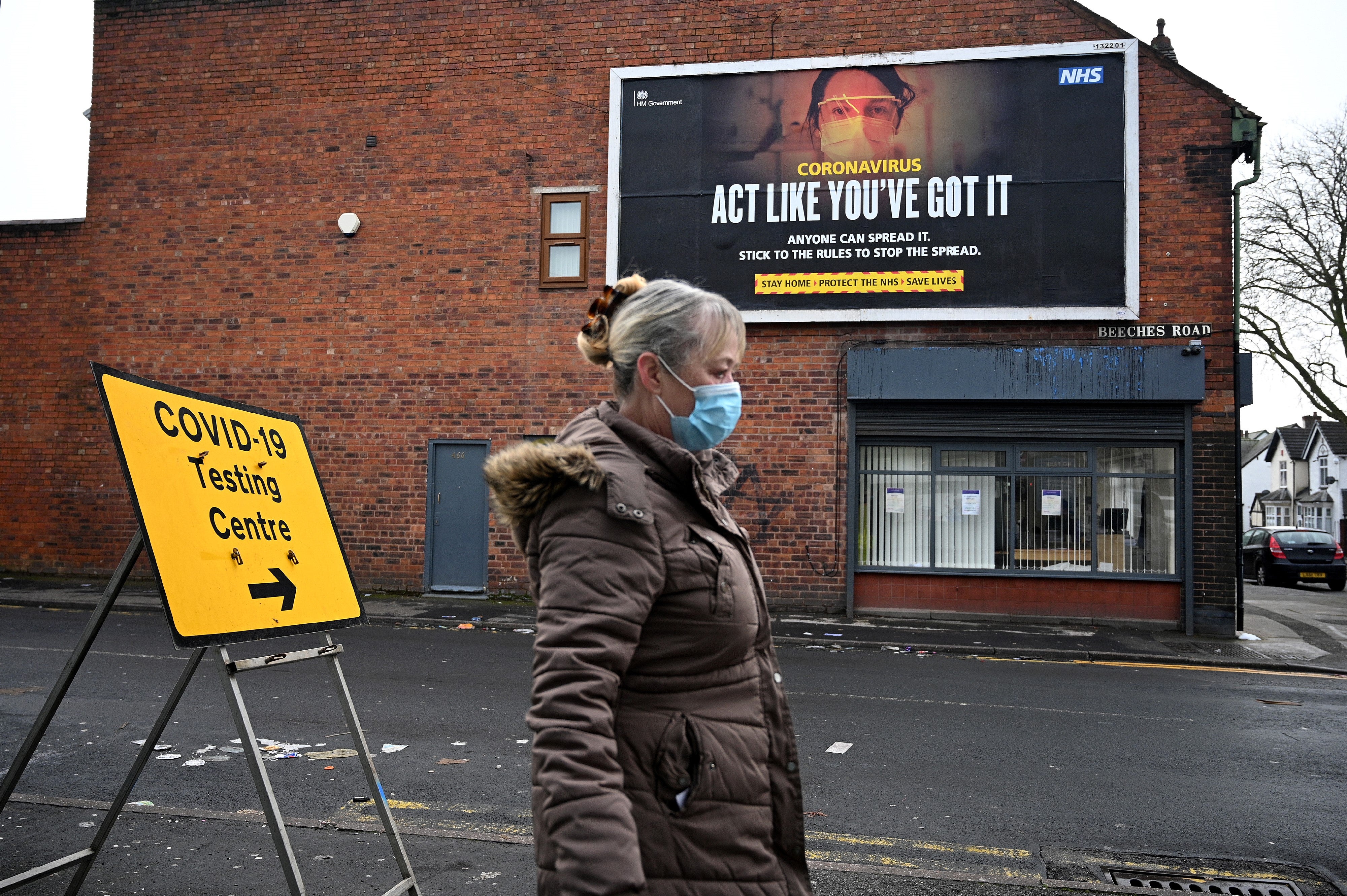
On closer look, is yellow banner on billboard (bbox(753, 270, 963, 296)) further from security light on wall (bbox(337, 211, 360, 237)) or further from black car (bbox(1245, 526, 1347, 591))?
black car (bbox(1245, 526, 1347, 591))

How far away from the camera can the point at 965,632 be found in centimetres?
1256

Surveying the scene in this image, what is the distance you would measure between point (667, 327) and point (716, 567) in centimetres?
51

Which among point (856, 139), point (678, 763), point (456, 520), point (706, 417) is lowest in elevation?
point (678, 763)

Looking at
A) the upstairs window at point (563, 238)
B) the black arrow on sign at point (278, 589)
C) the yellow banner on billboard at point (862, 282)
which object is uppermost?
the upstairs window at point (563, 238)

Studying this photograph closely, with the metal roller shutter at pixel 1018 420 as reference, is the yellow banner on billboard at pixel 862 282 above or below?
above

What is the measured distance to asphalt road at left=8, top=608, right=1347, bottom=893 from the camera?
14.6ft

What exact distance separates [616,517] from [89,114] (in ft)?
59.3

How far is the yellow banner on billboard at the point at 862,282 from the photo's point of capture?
1347 cm

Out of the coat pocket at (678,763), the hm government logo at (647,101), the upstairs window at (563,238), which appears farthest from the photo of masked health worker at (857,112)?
the coat pocket at (678,763)

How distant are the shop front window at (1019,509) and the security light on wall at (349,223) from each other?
8.11 meters

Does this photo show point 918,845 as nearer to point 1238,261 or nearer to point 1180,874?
point 1180,874

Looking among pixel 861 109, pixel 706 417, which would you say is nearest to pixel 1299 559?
pixel 861 109

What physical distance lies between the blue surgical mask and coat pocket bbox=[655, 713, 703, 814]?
60 centimetres

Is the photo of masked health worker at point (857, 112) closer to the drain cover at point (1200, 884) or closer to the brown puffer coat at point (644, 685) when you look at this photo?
the drain cover at point (1200, 884)
